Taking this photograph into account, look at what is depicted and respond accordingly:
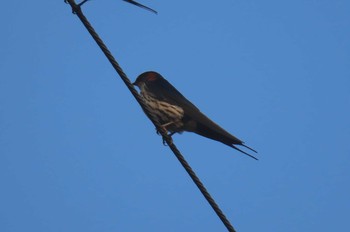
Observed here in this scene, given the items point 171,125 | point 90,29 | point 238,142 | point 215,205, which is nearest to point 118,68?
point 90,29

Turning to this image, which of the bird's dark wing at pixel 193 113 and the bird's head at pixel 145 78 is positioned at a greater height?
the bird's head at pixel 145 78

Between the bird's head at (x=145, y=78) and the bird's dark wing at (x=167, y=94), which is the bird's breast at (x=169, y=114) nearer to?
the bird's dark wing at (x=167, y=94)

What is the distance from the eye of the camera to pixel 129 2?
4059mm

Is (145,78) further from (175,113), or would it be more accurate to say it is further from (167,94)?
(175,113)

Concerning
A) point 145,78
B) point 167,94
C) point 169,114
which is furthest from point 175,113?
point 145,78

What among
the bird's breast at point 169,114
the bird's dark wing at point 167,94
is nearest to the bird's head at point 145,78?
the bird's dark wing at point 167,94

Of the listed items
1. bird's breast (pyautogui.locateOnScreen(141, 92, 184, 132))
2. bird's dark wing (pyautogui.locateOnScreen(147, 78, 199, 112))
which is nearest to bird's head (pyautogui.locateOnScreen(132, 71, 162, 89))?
bird's dark wing (pyautogui.locateOnScreen(147, 78, 199, 112))

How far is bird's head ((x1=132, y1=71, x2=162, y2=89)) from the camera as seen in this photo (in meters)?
6.91

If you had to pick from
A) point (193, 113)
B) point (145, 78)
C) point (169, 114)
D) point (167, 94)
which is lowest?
point (193, 113)

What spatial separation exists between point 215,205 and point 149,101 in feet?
9.31

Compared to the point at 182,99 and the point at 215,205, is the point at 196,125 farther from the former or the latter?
the point at 215,205

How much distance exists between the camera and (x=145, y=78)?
7023 millimetres

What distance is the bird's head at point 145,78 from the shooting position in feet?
22.7

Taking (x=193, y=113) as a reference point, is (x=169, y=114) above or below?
above
